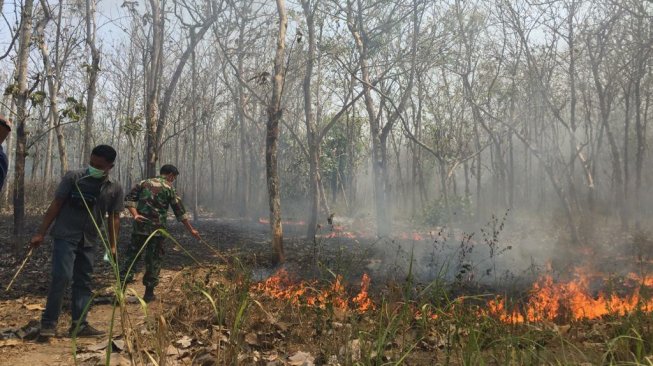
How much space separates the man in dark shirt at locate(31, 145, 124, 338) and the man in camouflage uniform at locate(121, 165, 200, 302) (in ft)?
3.65

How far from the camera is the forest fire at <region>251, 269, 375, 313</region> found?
13.7 feet

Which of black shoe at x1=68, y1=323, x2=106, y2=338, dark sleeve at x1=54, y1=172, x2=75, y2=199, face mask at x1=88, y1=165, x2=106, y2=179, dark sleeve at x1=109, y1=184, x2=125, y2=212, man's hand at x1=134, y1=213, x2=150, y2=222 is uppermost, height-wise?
face mask at x1=88, y1=165, x2=106, y2=179

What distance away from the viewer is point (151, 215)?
5.71m

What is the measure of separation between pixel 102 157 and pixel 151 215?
1550mm

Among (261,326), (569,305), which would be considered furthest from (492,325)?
(569,305)

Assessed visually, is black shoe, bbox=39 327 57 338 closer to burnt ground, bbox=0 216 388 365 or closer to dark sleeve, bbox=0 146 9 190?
burnt ground, bbox=0 216 388 365

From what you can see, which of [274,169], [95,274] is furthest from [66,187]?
[274,169]

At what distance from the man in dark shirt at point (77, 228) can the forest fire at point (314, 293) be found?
187cm

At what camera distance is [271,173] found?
855cm

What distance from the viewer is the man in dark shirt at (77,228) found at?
13.6ft

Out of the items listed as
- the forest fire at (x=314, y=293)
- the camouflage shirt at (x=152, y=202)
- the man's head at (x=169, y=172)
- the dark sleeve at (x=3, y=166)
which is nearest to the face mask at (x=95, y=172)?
the dark sleeve at (x=3, y=166)

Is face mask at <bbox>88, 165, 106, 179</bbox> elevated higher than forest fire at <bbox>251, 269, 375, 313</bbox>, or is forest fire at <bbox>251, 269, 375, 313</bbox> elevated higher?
face mask at <bbox>88, 165, 106, 179</bbox>

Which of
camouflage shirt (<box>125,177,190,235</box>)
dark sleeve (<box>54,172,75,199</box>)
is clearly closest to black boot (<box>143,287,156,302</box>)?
camouflage shirt (<box>125,177,190,235</box>)

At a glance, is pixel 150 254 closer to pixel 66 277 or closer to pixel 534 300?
pixel 66 277
